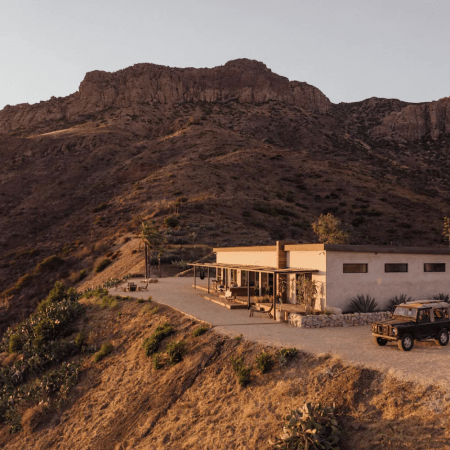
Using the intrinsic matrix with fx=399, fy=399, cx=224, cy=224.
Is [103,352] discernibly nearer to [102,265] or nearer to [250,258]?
[250,258]

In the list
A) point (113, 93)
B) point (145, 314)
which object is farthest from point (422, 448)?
point (113, 93)

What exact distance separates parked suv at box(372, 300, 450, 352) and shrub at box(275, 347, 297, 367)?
406 centimetres

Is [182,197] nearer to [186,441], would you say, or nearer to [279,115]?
[186,441]

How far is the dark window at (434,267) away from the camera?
24.4 meters

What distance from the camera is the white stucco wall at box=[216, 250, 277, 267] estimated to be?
27.7m

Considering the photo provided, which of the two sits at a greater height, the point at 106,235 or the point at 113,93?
the point at 113,93

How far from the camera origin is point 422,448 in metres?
9.45

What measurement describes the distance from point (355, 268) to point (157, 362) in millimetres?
11939

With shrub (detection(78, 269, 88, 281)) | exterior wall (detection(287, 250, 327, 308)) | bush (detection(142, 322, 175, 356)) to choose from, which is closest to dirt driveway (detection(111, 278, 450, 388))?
bush (detection(142, 322, 175, 356))

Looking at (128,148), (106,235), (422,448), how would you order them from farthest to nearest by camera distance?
1. (128,148)
2. (106,235)
3. (422,448)

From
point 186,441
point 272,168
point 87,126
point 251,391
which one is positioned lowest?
point 186,441

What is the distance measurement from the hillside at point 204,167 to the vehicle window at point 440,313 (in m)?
35.6

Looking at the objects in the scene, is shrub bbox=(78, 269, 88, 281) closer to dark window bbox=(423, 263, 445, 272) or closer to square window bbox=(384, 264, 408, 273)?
square window bbox=(384, 264, 408, 273)

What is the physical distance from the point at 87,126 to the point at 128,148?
23812 millimetres
